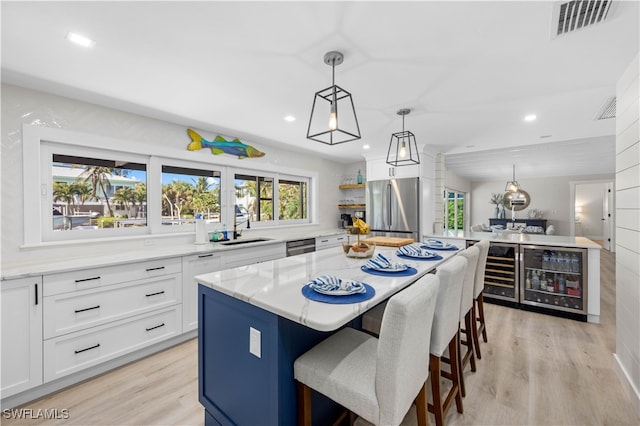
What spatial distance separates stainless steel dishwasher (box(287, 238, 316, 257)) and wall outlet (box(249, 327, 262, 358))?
2495 millimetres

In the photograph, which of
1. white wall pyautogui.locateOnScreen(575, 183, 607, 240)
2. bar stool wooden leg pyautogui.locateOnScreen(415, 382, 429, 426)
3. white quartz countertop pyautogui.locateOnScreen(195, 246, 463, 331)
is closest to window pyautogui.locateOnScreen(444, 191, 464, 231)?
white wall pyautogui.locateOnScreen(575, 183, 607, 240)

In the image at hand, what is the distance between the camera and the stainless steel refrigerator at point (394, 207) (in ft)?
14.6

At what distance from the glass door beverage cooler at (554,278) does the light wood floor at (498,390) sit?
51 cm

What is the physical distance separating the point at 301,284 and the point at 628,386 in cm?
238

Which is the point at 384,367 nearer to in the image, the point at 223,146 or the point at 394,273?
the point at 394,273

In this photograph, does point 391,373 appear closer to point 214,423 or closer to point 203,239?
point 214,423

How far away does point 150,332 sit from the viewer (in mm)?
2486

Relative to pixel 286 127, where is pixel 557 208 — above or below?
below

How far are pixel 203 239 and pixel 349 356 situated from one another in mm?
2529

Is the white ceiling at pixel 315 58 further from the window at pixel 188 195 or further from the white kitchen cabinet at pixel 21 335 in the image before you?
the white kitchen cabinet at pixel 21 335

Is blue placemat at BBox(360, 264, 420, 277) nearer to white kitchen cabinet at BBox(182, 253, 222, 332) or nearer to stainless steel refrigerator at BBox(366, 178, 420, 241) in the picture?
white kitchen cabinet at BBox(182, 253, 222, 332)

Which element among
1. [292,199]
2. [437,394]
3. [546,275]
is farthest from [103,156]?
[546,275]

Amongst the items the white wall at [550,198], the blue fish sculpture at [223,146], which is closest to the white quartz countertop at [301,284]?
the blue fish sculpture at [223,146]

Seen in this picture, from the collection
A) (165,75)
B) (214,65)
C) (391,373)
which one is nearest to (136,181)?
(165,75)
